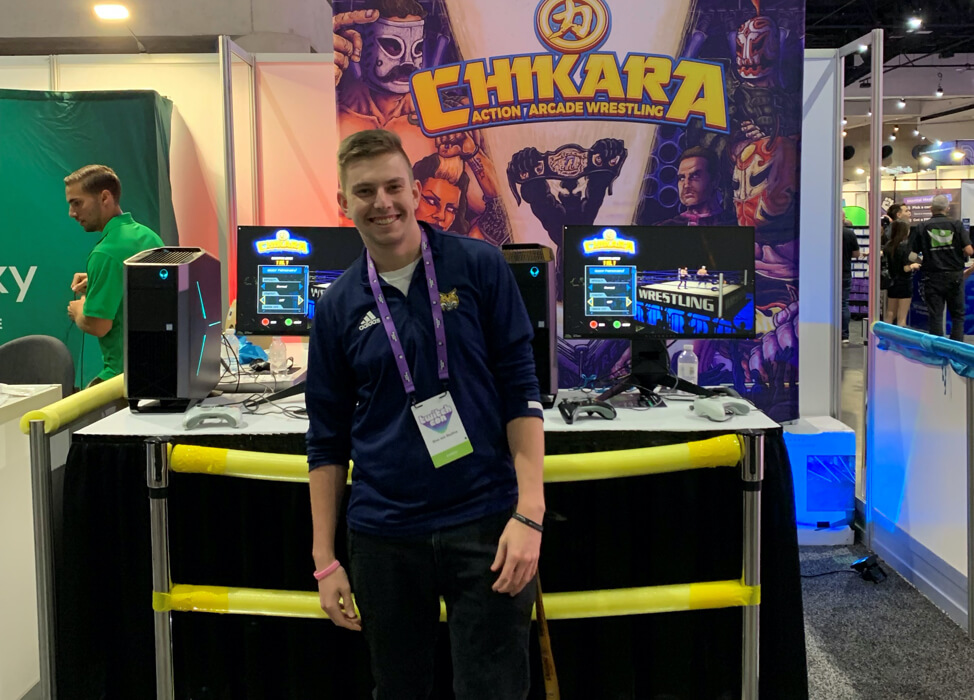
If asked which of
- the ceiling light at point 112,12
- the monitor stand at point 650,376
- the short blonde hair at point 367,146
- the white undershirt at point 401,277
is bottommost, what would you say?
the monitor stand at point 650,376

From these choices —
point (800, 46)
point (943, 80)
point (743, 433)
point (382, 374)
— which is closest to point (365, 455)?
point (382, 374)

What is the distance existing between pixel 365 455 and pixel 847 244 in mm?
6596

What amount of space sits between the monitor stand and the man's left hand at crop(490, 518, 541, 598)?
114 centimetres

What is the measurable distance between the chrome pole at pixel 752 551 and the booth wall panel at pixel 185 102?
166 inches

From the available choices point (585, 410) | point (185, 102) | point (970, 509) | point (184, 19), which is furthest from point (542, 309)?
point (184, 19)

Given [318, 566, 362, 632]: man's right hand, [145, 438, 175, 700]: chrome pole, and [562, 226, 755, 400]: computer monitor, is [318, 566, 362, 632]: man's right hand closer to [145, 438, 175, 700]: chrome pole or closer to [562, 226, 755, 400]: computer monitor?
[145, 438, 175, 700]: chrome pole

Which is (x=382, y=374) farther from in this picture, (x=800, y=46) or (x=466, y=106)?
(x=800, y=46)

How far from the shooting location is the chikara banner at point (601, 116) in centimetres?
384

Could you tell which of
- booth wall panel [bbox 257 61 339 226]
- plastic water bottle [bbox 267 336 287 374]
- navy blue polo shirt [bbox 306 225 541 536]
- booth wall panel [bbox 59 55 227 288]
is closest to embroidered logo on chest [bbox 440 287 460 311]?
navy blue polo shirt [bbox 306 225 541 536]

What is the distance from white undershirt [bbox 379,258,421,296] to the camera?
4.75ft

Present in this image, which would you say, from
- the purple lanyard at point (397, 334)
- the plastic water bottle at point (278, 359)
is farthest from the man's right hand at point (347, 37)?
the purple lanyard at point (397, 334)

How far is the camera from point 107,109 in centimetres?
Answer: 501

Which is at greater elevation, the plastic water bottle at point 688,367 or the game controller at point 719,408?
the plastic water bottle at point 688,367

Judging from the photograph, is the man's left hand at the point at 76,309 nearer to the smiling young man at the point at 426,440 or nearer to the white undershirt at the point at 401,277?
the smiling young man at the point at 426,440
